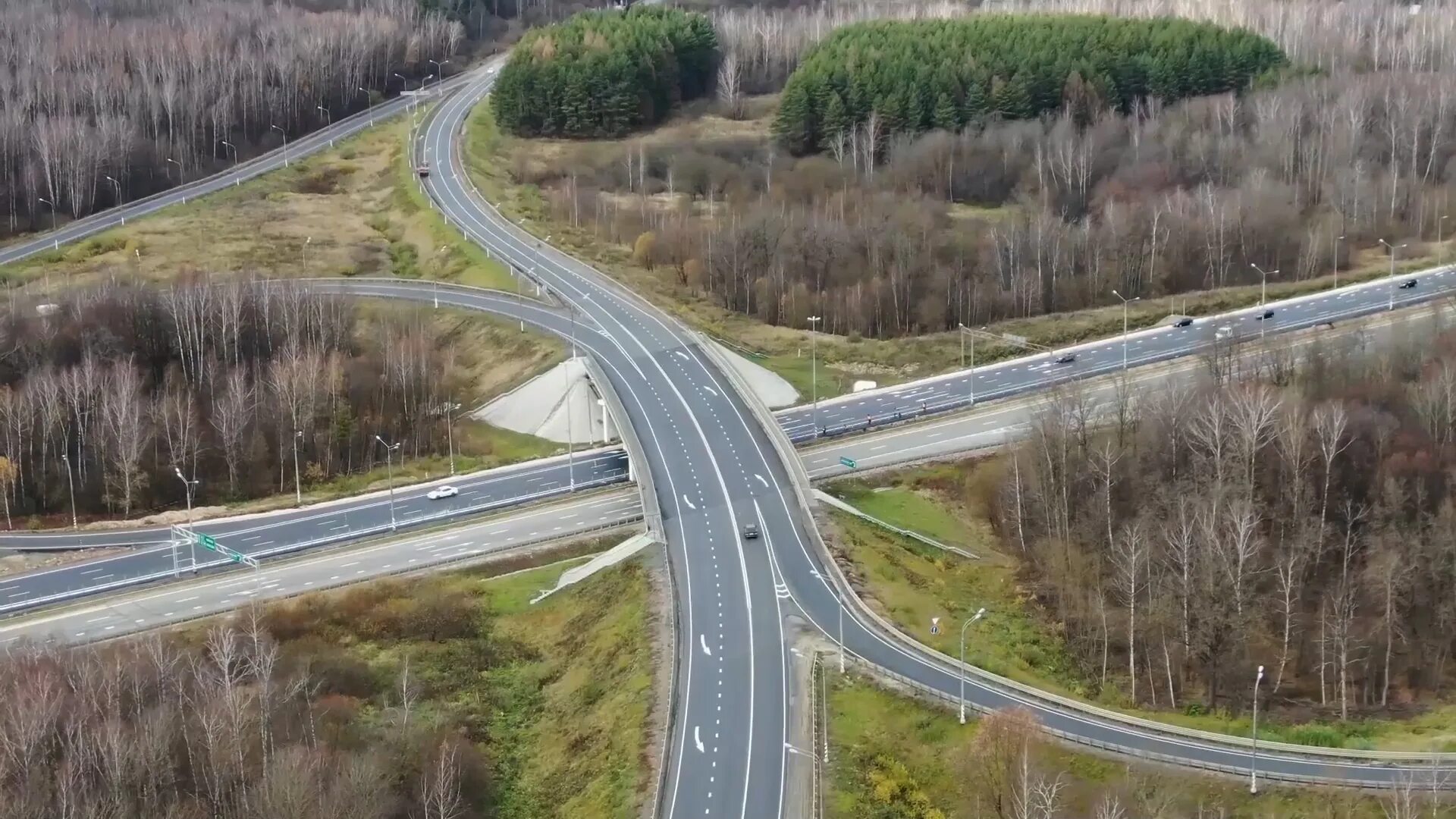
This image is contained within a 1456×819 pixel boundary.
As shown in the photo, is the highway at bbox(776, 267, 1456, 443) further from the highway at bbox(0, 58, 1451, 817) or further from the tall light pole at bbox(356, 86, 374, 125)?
the tall light pole at bbox(356, 86, 374, 125)

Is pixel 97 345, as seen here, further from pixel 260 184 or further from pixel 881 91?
pixel 881 91

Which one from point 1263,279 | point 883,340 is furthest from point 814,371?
point 1263,279

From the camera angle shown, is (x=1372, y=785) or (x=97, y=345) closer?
(x=1372, y=785)

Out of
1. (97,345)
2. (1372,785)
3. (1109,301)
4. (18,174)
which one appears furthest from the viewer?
(18,174)

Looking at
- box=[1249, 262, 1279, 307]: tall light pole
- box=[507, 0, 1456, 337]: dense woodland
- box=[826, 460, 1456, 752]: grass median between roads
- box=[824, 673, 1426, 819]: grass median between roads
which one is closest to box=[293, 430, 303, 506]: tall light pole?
box=[826, 460, 1456, 752]: grass median between roads

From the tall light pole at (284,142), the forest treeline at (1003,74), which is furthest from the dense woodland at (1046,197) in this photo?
the tall light pole at (284,142)

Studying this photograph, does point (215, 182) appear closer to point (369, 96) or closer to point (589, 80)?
point (369, 96)

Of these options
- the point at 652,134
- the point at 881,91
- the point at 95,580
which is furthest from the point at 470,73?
the point at 95,580
